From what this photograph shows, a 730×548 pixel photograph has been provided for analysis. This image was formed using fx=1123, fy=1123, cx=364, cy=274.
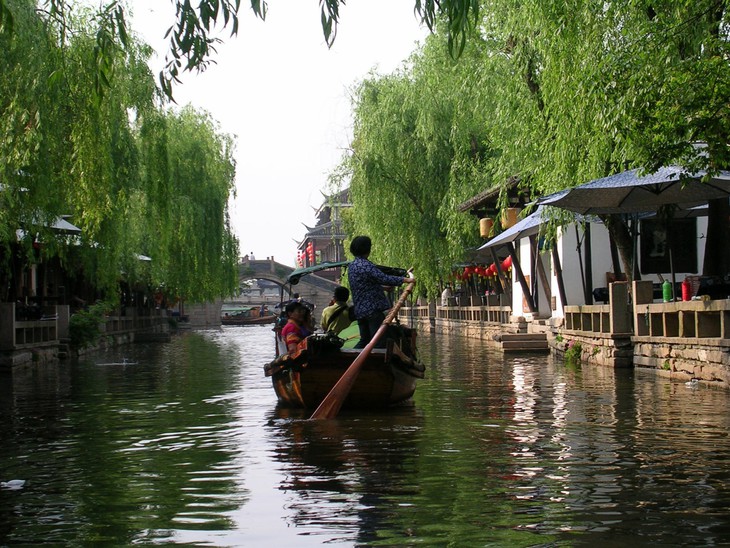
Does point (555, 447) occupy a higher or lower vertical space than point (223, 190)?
lower

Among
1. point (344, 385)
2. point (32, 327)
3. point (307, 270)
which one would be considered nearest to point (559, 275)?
point (307, 270)

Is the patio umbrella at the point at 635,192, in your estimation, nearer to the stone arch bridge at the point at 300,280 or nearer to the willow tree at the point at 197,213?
the willow tree at the point at 197,213

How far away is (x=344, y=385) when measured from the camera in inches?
445

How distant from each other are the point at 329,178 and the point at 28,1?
19.1m

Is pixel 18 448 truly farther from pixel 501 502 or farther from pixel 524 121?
pixel 524 121

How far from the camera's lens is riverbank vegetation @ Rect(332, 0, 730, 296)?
41.8 feet

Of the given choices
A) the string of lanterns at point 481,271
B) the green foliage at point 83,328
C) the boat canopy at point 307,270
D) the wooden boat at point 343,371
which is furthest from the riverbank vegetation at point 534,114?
the green foliage at point 83,328

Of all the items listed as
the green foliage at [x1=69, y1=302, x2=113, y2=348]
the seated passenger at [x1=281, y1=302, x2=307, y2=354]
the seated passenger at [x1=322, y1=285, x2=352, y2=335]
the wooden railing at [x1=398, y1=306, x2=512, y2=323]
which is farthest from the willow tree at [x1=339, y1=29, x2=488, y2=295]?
the seated passenger at [x1=281, y1=302, x2=307, y2=354]

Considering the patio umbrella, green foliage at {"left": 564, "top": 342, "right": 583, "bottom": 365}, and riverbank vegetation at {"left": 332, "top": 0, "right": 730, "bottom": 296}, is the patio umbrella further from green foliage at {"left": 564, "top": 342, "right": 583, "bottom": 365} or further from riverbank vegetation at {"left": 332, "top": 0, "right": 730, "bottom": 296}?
green foliage at {"left": 564, "top": 342, "right": 583, "bottom": 365}

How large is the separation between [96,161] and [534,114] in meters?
7.11

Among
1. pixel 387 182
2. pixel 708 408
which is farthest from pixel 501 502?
pixel 387 182

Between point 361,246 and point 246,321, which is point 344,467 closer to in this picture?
point 361,246

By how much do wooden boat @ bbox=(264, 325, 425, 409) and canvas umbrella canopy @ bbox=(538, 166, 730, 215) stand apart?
180 inches

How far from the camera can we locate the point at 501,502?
641 cm
